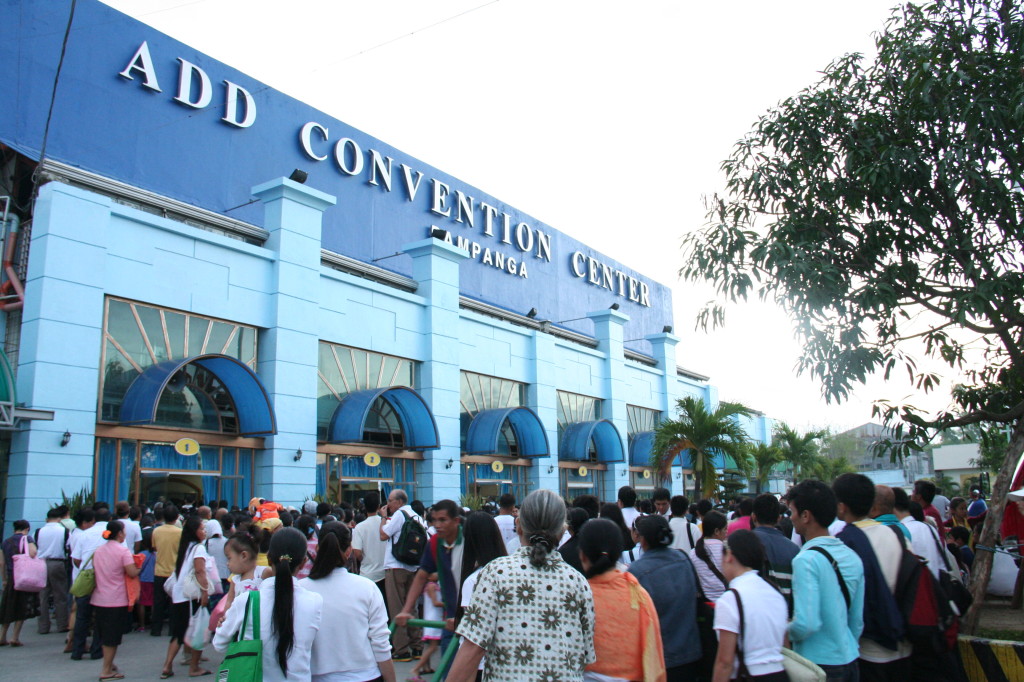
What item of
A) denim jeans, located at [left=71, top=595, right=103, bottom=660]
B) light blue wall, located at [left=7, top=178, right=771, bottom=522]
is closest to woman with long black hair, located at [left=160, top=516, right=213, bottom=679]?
denim jeans, located at [left=71, top=595, right=103, bottom=660]

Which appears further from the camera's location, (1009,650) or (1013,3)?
(1013,3)

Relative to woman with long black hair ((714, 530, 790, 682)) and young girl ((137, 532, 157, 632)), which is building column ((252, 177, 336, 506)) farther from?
woman with long black hair ((714, 530, 790, 682))

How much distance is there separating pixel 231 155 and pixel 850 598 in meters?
19.9

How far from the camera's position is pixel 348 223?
23703mm

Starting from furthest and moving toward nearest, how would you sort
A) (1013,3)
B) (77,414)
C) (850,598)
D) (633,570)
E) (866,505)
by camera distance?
1. (77,414)
2. (1013,3)
3. (866,505)
4. (633,570)
5. (850,598)

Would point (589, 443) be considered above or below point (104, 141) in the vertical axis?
below

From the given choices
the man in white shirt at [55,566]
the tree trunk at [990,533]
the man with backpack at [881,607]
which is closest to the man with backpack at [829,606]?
the man with backpack at [881,607]

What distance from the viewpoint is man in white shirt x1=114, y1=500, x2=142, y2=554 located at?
447 inches

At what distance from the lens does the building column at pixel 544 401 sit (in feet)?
85.7

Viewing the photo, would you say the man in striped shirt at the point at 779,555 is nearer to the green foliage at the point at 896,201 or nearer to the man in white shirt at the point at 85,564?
the green foliage at the point at 896,201

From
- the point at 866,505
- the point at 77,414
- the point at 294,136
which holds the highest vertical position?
the point at 294,136

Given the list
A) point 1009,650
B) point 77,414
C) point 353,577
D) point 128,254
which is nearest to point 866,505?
point 1009,650

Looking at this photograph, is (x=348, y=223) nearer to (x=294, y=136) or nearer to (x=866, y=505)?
(x=294, y=136)

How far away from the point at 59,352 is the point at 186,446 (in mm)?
2962
